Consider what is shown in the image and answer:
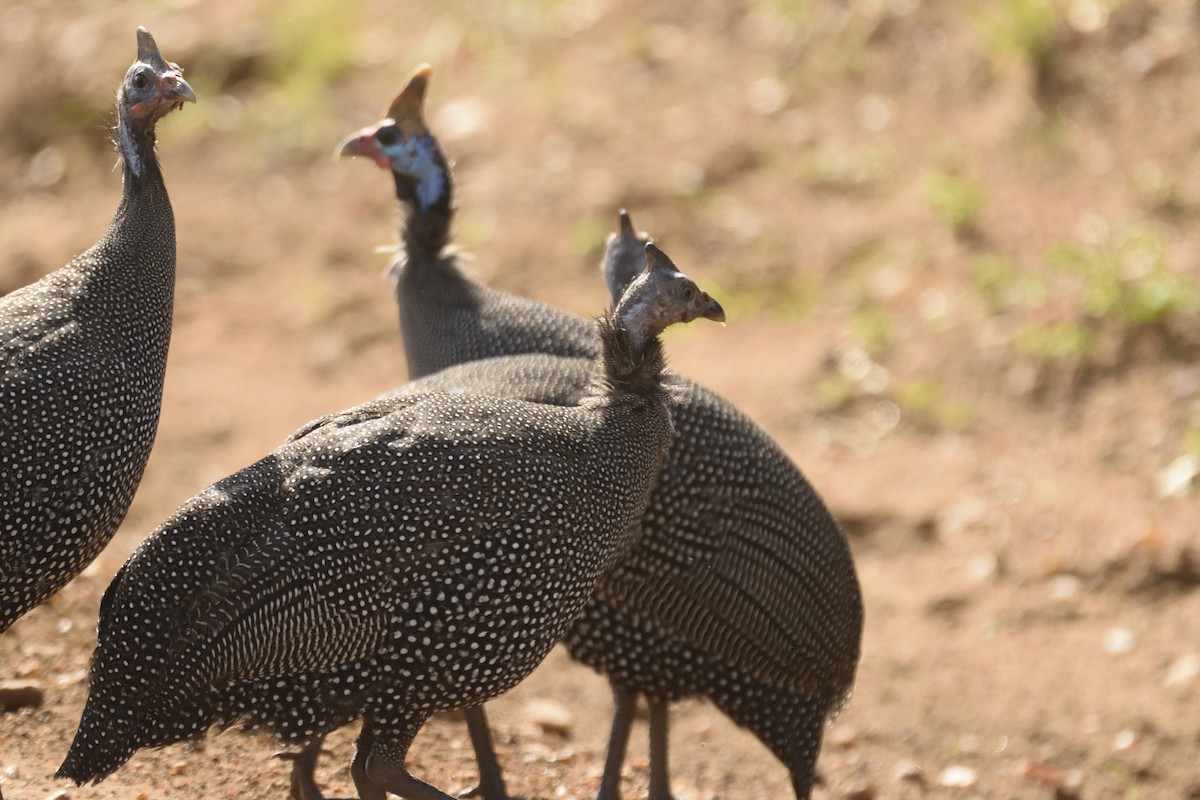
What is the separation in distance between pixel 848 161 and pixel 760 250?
0.77 m

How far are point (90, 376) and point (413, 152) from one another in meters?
1.83

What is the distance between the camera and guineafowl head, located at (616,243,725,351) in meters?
3.86

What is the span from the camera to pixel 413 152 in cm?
524

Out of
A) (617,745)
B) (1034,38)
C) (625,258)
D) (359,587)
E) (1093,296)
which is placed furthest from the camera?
(1034,38)

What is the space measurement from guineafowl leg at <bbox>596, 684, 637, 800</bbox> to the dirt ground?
0.79ft

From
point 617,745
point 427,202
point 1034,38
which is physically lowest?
point 617,745

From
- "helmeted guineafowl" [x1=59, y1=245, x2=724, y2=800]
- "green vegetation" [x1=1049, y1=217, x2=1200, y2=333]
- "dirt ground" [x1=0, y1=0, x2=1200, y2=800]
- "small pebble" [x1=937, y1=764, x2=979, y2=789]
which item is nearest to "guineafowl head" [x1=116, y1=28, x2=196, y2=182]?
"dirt ground" [x1=0, y1=0, x2=1200, y2=800]

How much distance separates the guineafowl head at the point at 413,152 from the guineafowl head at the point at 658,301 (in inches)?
60.2

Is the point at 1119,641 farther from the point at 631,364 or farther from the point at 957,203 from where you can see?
the point at 957,203

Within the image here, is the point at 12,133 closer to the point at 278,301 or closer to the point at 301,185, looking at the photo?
the point at 301,185

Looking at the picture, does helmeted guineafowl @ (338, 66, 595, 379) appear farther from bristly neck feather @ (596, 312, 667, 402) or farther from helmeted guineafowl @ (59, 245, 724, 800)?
helmeted guineafowl @ (59, 245, 724, 800)

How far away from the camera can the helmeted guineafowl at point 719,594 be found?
4156 mm

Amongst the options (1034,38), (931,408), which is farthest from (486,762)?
(1034,38)

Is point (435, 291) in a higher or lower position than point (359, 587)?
higher
